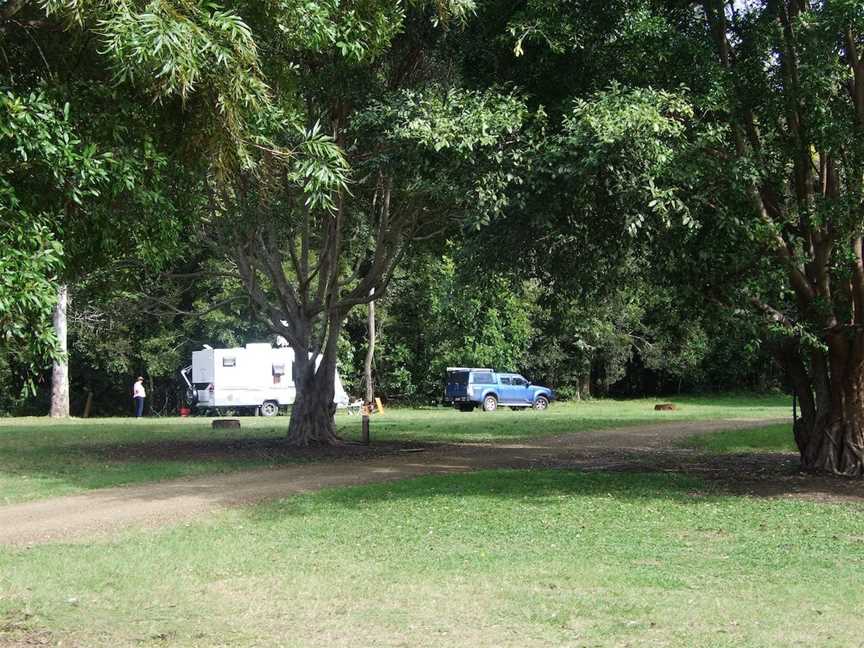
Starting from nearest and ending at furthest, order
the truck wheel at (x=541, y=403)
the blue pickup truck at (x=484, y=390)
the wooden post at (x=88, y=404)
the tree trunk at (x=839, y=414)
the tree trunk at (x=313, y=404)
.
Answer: the tree trunk at (x=839, y=414) < the tree trunk at (x=313, y=404) < the blue pickup truck at (x=484, y=390) < the truck wheel at (x=541, y=403) < the wooden post at (x=88, y=404)

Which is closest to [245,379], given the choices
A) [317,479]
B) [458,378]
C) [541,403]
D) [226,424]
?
[458,378]

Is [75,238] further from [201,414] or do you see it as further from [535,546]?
[201,414]

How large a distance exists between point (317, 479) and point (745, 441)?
38.1 ft

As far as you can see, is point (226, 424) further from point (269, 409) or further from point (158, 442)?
point (269, 409)

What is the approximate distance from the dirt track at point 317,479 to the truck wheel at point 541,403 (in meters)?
19.1

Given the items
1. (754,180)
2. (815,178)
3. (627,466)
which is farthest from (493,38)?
(627,466)

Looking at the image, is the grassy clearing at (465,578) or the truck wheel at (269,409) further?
the truck wheel at (269,409)

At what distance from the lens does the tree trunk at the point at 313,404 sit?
21.8 meters

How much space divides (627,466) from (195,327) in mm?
31110

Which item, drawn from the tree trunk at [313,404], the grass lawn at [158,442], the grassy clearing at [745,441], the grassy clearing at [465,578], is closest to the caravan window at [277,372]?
the grass lawn at [158,442]

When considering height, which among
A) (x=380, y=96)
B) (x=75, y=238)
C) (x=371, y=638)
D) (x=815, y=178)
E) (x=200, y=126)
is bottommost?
(x=371, y=638)

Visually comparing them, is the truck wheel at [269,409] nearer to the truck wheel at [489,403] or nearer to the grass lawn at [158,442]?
the grass lawn at [158,442]

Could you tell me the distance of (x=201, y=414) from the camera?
42.8 metres

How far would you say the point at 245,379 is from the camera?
40.0 metres
